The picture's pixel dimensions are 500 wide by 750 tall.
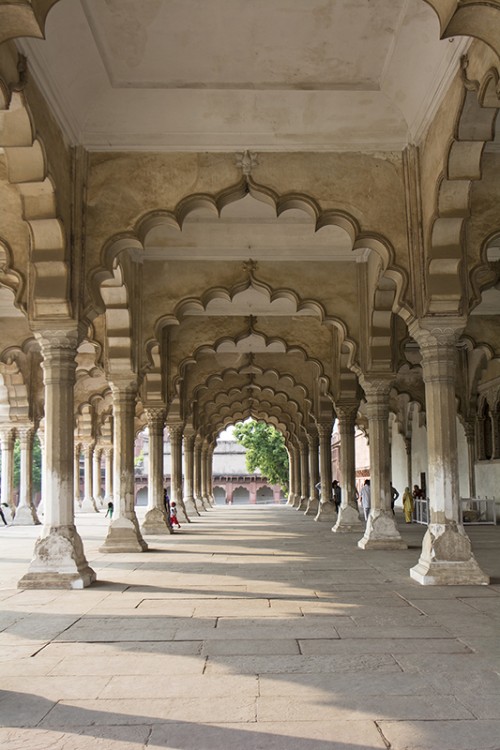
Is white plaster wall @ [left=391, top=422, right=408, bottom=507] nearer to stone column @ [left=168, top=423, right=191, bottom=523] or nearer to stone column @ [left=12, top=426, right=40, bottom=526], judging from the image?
stone column @ [left=168, top=423, right=191, bottom=523]

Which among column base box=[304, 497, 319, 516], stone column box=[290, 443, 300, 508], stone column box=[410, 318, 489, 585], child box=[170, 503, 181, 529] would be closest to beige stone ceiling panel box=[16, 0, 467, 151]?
stone column box=[410, 318, 489, 585]

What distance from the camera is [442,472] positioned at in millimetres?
9375

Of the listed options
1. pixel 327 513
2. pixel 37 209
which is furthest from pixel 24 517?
pixel 37 209

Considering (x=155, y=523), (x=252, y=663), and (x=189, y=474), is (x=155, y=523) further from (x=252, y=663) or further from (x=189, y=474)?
(x=252, y=663)

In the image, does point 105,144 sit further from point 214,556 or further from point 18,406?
point 18,406

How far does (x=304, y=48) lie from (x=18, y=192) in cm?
377

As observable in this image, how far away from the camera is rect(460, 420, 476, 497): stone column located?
21.7m

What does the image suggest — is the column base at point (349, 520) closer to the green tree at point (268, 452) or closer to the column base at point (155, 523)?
the column base at point (155, 523)

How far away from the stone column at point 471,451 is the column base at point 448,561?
1289cm

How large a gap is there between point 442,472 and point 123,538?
6.54 meters

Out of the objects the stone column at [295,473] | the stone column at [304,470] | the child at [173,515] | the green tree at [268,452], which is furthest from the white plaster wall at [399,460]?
the green tree at [268,452]

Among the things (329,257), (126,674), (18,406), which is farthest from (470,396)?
(126,674)

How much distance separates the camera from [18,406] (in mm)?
23281

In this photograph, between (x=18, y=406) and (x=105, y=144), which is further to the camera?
(x=18, y=406)
